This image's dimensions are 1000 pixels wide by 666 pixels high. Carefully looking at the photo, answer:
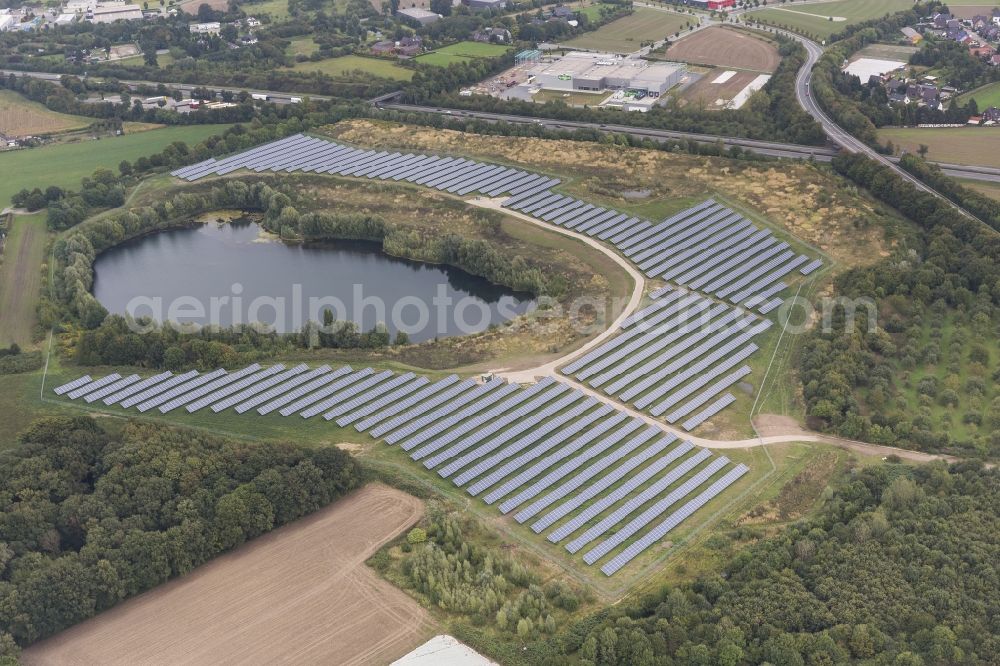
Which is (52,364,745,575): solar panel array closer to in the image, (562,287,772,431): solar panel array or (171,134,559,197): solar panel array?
(562,287,772,431): solar panel array

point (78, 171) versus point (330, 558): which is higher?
point (78, 171)

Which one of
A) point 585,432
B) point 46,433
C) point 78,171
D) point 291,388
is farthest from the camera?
point 78,171

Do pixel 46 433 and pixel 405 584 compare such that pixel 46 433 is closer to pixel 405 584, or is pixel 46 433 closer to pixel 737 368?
pixel 405 584

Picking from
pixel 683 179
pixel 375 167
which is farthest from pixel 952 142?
pixel 375 167

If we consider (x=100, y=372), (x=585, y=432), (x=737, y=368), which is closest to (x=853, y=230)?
(x=737, y=368)

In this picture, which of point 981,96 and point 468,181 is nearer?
point 468,181

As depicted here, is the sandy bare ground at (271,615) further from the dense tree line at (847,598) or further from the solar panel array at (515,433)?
the dense tree line at (847,598)

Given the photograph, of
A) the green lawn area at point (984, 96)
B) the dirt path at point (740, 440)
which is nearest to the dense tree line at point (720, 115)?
the green lawn area at point (984, 96)
